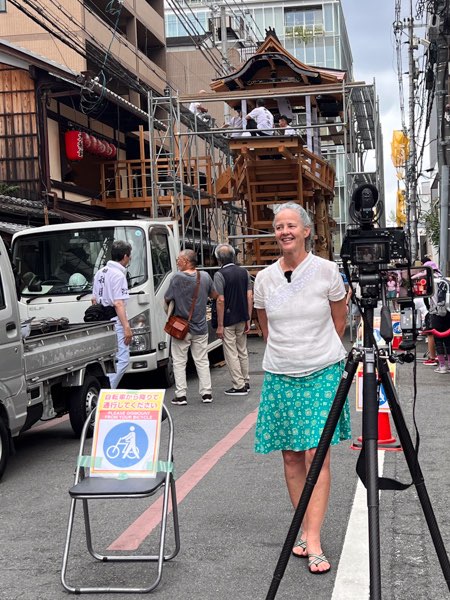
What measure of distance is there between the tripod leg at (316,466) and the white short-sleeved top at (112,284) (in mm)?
5297

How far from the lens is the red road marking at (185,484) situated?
483 cm

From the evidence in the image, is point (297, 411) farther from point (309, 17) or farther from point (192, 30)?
point (309, 17)

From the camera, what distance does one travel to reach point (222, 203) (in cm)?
2031

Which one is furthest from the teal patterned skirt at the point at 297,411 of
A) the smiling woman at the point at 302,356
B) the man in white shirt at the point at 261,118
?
the man in white shirt at the point at 261,118

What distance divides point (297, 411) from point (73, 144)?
16832mm

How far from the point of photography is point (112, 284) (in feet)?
28.5

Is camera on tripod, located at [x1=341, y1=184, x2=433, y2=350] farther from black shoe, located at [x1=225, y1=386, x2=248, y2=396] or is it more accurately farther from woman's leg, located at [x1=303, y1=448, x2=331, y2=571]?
black shoe, located at [x1=225, y1=386, x2=248, y2=396]

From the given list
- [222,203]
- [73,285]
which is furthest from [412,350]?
[222,203]

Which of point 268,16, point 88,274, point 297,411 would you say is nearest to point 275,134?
point 88,274

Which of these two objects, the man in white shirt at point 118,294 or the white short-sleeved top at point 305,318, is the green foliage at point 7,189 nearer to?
the man in white shirt at point 118,294

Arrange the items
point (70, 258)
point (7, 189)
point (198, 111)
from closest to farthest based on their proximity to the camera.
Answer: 1. point (70, 258)
2. point (7, 189)
3. point (198, 111)

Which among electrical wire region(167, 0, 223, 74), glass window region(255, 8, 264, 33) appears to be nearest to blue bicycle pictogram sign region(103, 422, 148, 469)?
electrical wire region(167, 0, 223, 74)

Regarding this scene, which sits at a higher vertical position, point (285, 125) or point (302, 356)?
point (285, 125)

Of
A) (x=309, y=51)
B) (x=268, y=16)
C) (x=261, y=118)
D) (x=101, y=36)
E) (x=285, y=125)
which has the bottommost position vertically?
(x=285, y=125)
